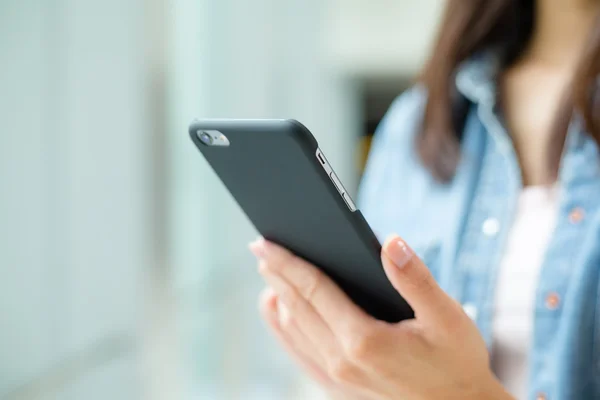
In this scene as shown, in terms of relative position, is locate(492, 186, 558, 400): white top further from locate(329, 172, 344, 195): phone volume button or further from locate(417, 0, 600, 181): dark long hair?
locate(329, 172, 344, 195): phone volume button

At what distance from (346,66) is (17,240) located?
1.24m

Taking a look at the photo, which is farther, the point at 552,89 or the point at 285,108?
the point at 285,108

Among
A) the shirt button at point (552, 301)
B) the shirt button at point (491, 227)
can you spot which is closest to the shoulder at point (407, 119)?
the shirt button at point (491, 227)

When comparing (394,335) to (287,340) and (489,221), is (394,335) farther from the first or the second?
(489,221)

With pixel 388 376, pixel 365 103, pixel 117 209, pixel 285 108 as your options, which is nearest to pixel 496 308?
pixel 388 376

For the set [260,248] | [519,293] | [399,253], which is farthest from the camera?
[519,293]

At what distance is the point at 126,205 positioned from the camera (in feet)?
2.67

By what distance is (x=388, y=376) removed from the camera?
41 centimetres

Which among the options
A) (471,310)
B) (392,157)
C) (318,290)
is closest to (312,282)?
(318,290)

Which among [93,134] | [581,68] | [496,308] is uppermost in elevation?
[581,68]

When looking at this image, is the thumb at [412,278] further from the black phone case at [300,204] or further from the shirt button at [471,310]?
the shirt button at [471,310]

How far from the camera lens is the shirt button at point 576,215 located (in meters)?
0.54

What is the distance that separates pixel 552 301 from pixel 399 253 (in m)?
0.25

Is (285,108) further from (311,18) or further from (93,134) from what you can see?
(93,134)
